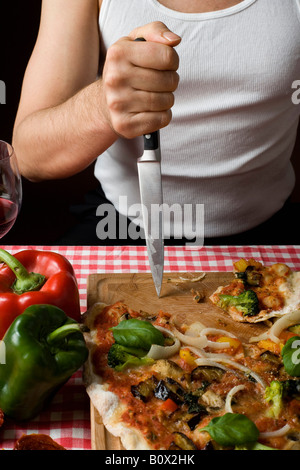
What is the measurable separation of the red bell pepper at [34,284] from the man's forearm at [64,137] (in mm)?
530

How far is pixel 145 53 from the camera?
168cm

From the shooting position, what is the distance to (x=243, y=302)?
185 cm

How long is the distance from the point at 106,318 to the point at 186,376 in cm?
32

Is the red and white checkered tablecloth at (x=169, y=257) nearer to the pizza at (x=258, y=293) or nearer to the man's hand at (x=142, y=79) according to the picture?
the pizza at (x=258, y=293)

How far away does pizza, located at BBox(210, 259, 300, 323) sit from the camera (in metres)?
1.83

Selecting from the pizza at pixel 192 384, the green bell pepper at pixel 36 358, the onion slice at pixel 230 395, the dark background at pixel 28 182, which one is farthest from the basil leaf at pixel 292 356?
the dark background at pixel 28 182

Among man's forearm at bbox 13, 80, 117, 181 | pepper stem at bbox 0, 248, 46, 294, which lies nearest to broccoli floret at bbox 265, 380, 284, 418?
pepper stem at bbox 0, 248, 46, 294

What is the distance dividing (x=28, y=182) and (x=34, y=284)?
93.1 inches

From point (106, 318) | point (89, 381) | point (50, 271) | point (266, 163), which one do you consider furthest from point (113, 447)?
point (266, 163)

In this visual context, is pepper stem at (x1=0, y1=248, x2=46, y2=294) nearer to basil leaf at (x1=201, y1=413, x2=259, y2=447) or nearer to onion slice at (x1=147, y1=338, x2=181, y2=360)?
onion slice at (x1=147, y1=338, x2=181, y2=360)

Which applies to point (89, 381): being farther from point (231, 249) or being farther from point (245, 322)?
point (231, 249)

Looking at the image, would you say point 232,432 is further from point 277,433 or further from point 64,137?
point 64,137

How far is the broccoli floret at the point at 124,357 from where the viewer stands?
1.61 m

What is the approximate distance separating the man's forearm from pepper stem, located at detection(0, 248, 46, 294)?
60 centimetres
